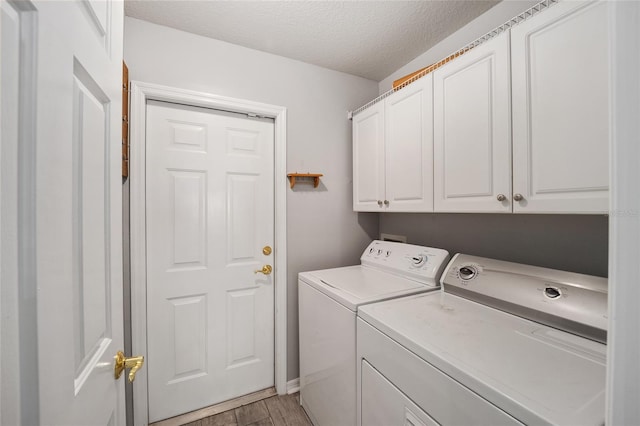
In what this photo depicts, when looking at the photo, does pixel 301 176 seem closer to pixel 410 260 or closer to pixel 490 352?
pixel 410 260

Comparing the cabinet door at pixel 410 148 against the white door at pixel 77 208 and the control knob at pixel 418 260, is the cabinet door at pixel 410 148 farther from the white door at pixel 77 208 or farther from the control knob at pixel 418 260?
the white door at pixel 77 208

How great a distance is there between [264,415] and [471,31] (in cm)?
285

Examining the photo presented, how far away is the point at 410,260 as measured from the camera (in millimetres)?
1688

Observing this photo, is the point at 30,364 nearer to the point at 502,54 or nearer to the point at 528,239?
the point at 502,54

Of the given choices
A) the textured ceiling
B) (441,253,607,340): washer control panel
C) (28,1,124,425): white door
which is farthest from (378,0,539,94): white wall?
(28,1,124,425): white door

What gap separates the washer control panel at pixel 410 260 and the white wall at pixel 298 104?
338 mm

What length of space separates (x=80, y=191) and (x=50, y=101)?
0.63ft

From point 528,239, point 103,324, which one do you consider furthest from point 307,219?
point 103,324

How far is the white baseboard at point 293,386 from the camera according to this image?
198cm

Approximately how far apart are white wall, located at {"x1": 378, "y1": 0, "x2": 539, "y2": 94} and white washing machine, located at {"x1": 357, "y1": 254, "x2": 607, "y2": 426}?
1.36 metres

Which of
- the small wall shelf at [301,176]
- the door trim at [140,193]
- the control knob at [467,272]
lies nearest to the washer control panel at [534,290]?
the control knob at [467,272]

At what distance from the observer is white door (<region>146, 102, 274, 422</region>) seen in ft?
5.55

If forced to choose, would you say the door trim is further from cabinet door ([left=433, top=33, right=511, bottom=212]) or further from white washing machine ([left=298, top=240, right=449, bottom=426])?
cabinet door ([left=433, top=33, right=511, bottom=212])

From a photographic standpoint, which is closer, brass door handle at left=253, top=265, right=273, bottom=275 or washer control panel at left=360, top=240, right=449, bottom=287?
washer control panel at left=360, top=240, right=449, bottom=287
